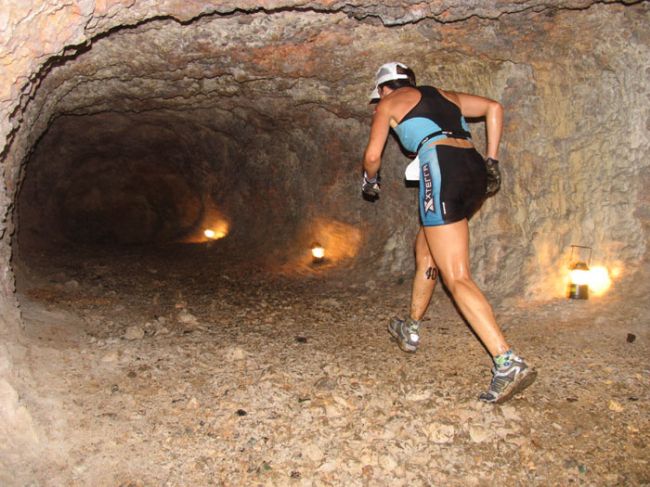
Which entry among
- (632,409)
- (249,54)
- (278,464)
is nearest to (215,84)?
(249,54)

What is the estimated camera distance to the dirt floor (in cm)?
210

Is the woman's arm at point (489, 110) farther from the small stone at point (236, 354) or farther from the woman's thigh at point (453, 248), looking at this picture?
the small stone at point (236, 354)

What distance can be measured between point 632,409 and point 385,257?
2643 millimetres

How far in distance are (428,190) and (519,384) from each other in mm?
1122

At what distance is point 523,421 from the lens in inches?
92.6

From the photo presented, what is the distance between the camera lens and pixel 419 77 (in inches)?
146

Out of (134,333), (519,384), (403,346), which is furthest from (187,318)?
(519,384)

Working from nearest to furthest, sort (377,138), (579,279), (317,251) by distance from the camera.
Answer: (377,138), (579,279), (317,251)

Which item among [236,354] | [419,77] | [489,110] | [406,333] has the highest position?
[419,77]

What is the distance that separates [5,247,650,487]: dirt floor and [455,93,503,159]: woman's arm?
129 centimetres

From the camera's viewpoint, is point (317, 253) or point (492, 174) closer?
point (492, 174)

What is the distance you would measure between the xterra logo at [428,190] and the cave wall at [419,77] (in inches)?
39.9

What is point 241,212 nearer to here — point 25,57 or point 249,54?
point 249,54

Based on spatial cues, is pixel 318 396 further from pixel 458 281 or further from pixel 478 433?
pixel 458 281
